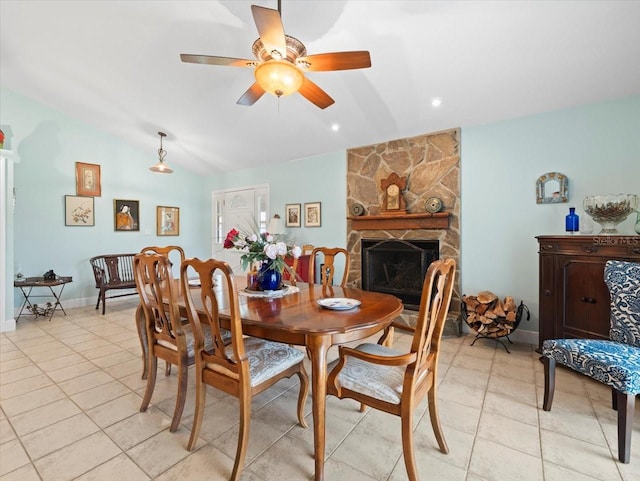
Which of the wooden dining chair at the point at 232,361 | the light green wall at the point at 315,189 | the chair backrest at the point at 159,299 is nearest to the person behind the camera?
the wooden dining chair at the point at 232,361

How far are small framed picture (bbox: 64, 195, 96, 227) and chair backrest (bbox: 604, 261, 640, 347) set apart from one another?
6.69 meters

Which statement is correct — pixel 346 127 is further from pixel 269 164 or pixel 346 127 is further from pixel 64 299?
pixel 64 299

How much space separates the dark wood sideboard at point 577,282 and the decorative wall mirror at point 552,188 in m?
0.60

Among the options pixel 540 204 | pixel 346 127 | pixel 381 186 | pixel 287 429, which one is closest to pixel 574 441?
pixel 287 429

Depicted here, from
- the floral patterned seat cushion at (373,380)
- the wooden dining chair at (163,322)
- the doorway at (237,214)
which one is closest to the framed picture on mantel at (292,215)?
the doorway at (237,214)

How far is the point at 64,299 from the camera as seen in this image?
484 cm

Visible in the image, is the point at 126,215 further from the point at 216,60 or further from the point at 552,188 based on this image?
the point at 552,188

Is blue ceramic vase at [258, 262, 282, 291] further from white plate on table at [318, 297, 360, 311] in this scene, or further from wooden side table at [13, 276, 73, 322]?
wooden side table at [13, 276, 73, 322]

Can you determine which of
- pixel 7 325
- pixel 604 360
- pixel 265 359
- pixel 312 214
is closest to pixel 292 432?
pixel 265 359

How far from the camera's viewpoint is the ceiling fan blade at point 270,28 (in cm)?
153

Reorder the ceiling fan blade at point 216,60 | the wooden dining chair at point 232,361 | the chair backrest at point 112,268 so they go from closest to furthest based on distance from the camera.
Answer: the wooden dining chair at point 232,361 → the ceiling fan blade at point 216,60 → the chair backrest at point 112,268

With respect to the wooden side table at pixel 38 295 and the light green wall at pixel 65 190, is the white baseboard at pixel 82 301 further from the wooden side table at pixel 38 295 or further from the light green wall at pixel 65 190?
the wooden side table at pixel 38 295

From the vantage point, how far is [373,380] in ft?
4.84

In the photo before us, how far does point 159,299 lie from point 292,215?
350 centimetres
